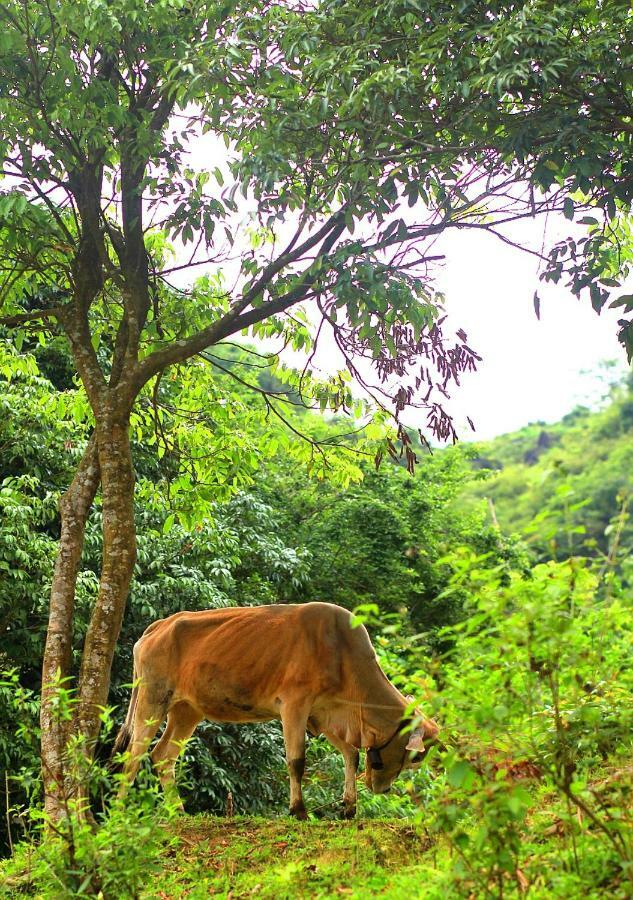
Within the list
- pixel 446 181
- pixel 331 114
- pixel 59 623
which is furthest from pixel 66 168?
pixel 59 623

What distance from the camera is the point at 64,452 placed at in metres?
12.2

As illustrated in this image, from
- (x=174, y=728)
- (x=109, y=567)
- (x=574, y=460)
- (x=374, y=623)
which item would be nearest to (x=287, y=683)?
(x=174, y=728)

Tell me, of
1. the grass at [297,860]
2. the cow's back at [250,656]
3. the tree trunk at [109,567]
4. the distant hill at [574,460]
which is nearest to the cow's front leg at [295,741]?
the cow's back at [250,656]

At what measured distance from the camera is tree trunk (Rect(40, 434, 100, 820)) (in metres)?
6.58

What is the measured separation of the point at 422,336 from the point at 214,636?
9.54 feet

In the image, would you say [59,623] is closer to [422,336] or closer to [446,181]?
[422,336]

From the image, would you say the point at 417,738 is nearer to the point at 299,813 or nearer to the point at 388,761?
the point at 388,761

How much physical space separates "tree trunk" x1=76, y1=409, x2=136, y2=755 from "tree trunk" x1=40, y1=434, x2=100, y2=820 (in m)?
0.16

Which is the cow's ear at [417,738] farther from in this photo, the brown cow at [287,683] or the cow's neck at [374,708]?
the cow's neck at [374,708]

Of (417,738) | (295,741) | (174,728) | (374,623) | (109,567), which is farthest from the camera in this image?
(174,728)

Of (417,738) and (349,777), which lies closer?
(417,738)

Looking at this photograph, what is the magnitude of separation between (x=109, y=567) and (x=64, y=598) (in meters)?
0.43

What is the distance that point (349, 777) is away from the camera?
7.46 m

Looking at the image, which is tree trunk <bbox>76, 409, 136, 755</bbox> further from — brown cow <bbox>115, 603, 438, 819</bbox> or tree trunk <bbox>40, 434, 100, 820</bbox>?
brown cow <bbox>115, 603, 438, 819</bbox>
